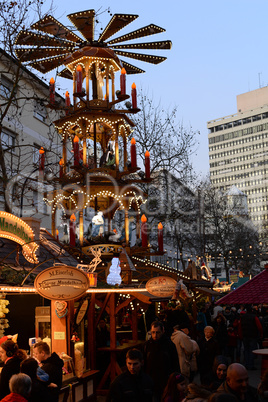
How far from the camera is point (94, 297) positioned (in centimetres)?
1243

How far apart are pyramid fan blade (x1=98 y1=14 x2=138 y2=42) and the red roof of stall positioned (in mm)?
10774

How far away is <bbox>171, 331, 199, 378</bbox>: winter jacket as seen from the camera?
9547mm

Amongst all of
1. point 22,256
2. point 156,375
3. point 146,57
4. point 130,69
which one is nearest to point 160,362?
point 156,375

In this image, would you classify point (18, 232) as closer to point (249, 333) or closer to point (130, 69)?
point (249, 333)

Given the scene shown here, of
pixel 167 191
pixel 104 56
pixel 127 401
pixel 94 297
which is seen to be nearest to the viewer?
pixel 127 401

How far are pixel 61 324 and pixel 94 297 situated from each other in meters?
1.62

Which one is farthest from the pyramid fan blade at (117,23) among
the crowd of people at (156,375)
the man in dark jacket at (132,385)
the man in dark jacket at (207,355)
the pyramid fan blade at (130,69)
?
the man in dark jacket at (132,385)

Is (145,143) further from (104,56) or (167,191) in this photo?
(104,56)

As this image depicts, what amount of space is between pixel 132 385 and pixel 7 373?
213 centimetres

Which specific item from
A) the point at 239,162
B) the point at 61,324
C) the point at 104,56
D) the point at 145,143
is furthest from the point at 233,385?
the point at 239,162

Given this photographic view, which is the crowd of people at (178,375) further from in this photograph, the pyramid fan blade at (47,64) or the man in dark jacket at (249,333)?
Answer: the pyramid fan blade at (47,64)

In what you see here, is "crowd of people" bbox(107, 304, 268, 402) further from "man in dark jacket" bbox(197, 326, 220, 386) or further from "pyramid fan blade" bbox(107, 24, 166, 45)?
"pyramid fan blade" bbox(107, 24, 166, 45)

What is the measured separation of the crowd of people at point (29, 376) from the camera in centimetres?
542

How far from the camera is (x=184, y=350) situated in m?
9.56
